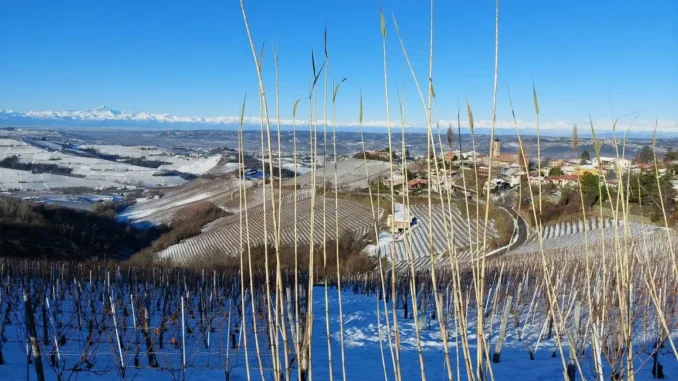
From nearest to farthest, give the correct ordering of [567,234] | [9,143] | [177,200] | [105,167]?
[567,234] → [177,200] → [105,167] → [9,143]

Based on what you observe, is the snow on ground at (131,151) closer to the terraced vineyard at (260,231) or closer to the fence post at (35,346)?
the terraced vineyard at (260,231)

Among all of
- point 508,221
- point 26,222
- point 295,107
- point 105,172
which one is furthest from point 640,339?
point 105,172

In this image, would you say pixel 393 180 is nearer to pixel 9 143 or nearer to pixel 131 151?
pixel 9 143

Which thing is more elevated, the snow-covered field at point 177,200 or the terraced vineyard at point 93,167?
the terraced vineyard at point 93,167

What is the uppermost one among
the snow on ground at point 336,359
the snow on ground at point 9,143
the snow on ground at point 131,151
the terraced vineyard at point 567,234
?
the snow on ground at point 9,143

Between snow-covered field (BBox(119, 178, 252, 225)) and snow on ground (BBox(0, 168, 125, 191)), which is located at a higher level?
snow on ground (BBox(0, 168, 125, 191))

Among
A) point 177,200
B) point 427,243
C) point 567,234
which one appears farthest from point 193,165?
point 567,234

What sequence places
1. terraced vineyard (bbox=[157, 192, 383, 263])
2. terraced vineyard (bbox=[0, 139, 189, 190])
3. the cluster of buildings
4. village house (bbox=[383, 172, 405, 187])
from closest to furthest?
1. the cluster of buildings
2. village house (bbox=[383, 172, 405, 187])
3. terraced vineyard (bbox=[157, 192, 383, 263])
4. terraced vineyard (bbox=[0, 139, 189, 190])

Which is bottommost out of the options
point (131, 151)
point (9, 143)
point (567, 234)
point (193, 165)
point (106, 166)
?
point (567, 234)

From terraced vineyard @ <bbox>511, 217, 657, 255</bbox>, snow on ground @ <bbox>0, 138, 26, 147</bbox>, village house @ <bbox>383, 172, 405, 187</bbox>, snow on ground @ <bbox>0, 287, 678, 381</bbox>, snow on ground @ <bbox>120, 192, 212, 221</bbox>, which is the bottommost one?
snow on ground @ <bbox>120, 192, 212, 221</bbox>

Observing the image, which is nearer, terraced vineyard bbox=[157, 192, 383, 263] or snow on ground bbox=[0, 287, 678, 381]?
snow on ground bbox=[0, 287, 678, 381]

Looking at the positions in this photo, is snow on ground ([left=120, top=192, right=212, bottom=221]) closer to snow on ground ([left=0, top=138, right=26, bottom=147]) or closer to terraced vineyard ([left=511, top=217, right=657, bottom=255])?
terraced vineyard ([left=511, top=217, right=657, bottom=255])

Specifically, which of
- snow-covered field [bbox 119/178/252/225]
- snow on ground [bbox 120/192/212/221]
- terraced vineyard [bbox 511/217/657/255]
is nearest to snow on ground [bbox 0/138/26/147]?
snow-covered field [bbox 119/178/252/225]

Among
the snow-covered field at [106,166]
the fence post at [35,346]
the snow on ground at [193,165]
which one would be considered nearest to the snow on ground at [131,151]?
the snow-covered field at [106,166]
